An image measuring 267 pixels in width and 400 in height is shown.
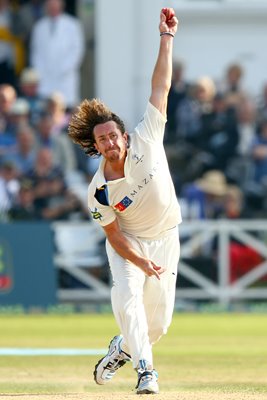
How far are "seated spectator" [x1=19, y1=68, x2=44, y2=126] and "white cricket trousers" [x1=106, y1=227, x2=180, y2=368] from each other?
29.2 ft

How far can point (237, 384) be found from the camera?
8445 mm

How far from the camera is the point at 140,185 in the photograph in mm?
7789

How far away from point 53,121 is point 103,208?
8554 millimetres

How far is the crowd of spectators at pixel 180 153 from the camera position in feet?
51.6

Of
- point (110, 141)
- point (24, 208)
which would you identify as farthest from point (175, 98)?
point (110, 141)

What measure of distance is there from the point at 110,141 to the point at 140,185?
1.12 ft

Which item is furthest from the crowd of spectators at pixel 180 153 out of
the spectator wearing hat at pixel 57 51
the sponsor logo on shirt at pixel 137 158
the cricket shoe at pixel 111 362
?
the sponsor logo on shirt at pixel 137 158

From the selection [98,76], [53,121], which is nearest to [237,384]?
[53,121]

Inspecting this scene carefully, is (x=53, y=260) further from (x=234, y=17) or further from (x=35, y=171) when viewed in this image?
(x=234, y=17)

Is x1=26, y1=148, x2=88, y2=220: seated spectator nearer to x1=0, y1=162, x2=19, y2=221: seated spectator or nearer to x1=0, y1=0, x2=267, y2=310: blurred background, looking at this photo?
x1=0, y1=0, x2=267, y2=310: blurred background

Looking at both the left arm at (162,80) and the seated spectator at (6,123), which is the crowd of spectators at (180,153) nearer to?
the seated spectator at (6,123)

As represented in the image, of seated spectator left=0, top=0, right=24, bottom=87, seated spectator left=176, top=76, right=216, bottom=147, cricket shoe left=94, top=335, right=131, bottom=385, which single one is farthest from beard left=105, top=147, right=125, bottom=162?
seated spectator left=0, top=0, right=24, bottom=87

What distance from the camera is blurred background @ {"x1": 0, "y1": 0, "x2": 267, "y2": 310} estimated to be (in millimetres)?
15422

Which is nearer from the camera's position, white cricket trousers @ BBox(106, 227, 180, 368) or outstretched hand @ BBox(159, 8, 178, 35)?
white cricket trousers @ BBox(106, 227, 180, 368)
